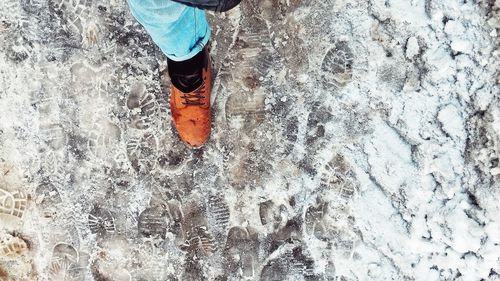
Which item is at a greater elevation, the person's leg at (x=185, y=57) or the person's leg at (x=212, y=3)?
the person's leg at (x=212, y=3)

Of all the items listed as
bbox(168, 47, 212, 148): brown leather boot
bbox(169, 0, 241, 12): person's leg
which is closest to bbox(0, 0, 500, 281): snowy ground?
bbox(168, 47, 212, 148): brown leather boot

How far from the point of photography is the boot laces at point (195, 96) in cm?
150

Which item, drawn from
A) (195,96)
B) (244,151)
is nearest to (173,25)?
(195,96)

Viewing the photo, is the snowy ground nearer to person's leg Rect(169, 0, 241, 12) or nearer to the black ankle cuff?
the black ankle cuff

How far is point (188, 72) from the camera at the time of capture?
4.66ft

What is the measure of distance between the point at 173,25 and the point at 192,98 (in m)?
0.35

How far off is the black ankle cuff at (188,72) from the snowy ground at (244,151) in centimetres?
15

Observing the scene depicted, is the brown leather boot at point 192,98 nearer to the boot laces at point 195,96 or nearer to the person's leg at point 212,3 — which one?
the boot laces at point 195,96

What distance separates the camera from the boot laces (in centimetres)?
150

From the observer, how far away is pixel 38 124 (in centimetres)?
163

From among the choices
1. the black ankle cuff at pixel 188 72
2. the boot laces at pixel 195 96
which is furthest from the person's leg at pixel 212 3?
the boot laces at pixel 195 96

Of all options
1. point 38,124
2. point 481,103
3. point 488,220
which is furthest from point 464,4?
point 38,124

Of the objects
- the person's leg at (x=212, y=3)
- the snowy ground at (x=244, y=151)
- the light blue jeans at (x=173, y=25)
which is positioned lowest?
the snowy ground at (x=244, y=151)

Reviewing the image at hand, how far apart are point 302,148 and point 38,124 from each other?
30.6 inches
